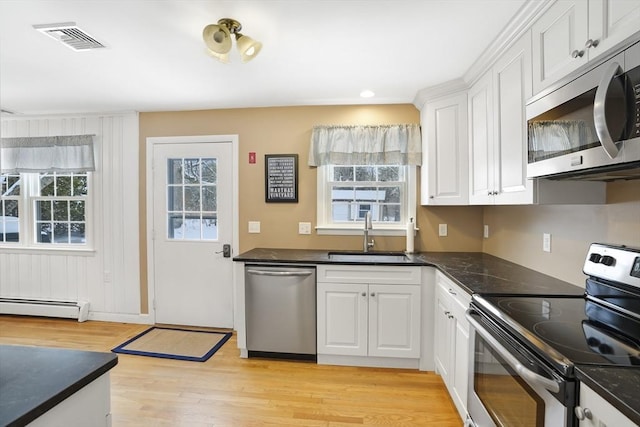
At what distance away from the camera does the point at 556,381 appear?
0.97 m

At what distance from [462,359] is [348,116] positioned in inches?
94.3

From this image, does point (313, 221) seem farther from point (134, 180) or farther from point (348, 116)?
point (134, 180)

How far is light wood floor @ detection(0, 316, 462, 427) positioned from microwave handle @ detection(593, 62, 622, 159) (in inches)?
Result: 70.9

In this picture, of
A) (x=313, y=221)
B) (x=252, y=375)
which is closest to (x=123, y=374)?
(x=252, y=375)

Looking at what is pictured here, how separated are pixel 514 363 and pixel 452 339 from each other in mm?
1050

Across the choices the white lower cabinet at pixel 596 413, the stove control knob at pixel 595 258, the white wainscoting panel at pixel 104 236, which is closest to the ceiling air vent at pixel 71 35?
the white wainscoting panel at pixel 104 236

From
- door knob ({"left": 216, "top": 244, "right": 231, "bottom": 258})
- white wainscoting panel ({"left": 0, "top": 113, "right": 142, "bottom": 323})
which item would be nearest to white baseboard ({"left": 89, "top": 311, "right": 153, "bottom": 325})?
white wainscoting panel ({"left": 0, "top": 113, "right": 142, "bottom": 323})

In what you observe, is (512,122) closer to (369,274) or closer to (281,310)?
(369,274)

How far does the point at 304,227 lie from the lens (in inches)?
131

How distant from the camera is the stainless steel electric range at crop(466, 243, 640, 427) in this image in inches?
38.8

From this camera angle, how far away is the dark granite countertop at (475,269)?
5.79ft

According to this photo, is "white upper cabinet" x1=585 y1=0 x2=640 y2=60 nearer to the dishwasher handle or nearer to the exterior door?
the dishwasher handle

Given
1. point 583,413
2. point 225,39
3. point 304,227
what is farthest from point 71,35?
point 583,413

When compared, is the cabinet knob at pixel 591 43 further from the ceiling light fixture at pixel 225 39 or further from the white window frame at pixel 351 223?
the white window frame at pixel 351 223
